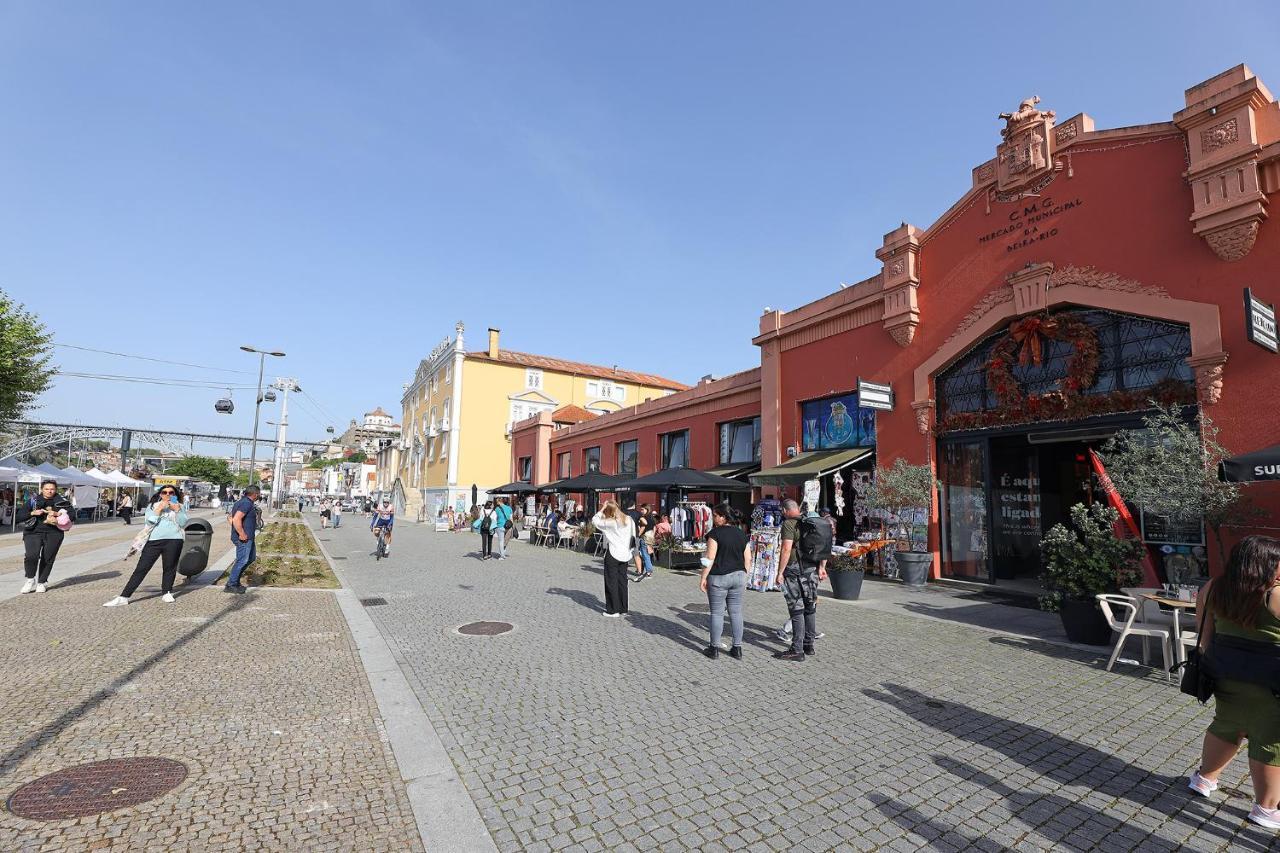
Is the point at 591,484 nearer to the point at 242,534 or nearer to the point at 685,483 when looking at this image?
the point at 685,483

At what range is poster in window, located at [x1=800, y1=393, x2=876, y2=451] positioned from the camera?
14.5m

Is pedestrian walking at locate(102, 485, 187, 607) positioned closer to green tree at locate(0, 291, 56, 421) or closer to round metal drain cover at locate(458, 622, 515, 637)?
round metal drain cover at locate(458, 622, 515, 637)

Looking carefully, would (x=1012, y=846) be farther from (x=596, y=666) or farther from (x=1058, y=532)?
(x=1058, y=532)

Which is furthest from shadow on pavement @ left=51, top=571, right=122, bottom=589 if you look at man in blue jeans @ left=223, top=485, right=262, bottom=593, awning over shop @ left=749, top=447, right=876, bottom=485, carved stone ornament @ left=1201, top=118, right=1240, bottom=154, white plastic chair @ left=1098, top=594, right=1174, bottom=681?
carved stone ornament @ left=1201, top=118, right=1240, bottom=154

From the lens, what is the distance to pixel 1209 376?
348 inches

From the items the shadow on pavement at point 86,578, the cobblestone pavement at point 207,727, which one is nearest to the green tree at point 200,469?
the shadow on pavement at point 86,578

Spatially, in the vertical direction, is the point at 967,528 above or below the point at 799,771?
above

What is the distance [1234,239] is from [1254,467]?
166 inches

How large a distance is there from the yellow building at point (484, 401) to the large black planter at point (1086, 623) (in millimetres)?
35922

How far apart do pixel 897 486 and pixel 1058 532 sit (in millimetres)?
4896

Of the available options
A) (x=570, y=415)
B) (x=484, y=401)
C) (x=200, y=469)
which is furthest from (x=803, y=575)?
(x=200, y=469)

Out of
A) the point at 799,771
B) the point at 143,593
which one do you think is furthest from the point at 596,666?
the point at 143,593

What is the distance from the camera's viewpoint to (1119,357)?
1013 cm

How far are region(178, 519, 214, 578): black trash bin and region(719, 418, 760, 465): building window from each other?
14100 millimetres
